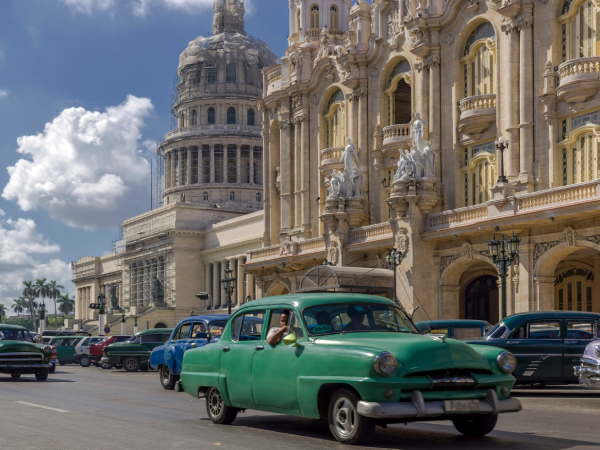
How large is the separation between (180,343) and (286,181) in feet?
105

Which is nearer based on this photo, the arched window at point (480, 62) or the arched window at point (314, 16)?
the arched window at point (480, 62)

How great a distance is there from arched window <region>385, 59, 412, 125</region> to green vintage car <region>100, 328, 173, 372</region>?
17.4m

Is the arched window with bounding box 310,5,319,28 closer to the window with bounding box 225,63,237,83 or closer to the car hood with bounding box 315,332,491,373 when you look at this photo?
the car hood with bounding box 315,332,491,373

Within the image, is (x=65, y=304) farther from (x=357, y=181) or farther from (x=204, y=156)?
(x=357, y=181)

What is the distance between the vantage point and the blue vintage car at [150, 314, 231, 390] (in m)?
20.5

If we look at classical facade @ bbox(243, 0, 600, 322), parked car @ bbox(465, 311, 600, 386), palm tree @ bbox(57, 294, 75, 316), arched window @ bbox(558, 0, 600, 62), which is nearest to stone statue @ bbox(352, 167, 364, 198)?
classical facade @ bbox(243, 0, 600, 322)

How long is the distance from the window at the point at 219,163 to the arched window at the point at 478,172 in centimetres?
7659

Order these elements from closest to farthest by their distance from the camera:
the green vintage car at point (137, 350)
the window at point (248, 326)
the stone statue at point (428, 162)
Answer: the window at point (248, 326), the green vintage car at point (137, 350), the stone statue at point (428, 162)

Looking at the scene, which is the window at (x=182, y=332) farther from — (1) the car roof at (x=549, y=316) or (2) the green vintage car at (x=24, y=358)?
(1) the car roof at (x=549, y=316)

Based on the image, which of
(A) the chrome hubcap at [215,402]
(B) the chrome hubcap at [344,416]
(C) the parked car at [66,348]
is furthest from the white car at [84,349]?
(B) the chrome hubcap at [344,416]

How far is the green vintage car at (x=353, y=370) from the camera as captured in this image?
9.15 meters

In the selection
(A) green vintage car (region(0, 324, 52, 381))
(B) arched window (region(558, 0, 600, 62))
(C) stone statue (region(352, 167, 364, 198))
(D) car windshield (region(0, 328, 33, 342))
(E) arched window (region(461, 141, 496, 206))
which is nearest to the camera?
(A) green vintage car (region(0, 324, 52, 381))

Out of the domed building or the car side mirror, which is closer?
the car side mirror

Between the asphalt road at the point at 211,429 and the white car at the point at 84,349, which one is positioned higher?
the asphalt road at the point at 211,429
